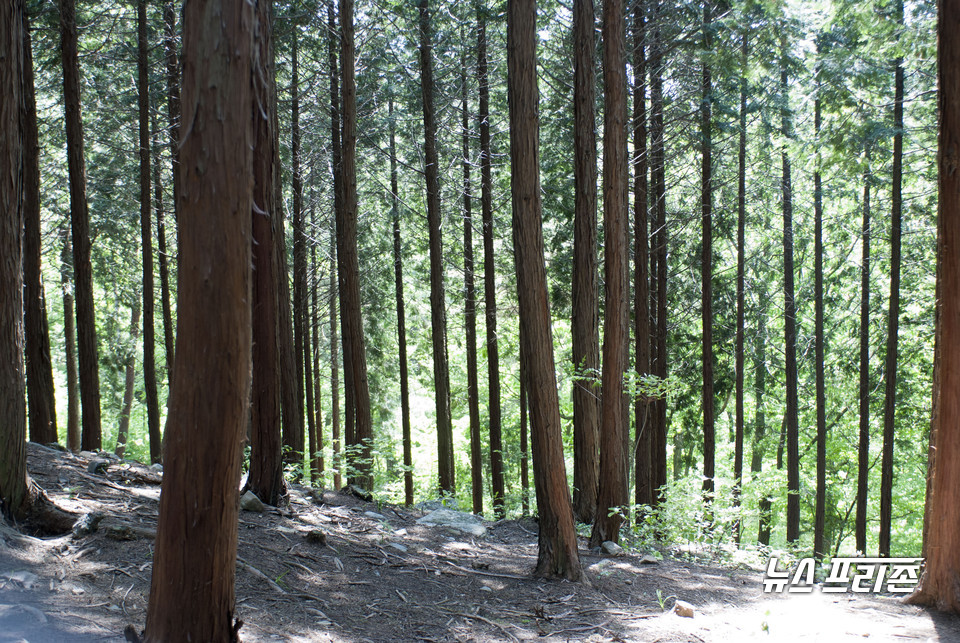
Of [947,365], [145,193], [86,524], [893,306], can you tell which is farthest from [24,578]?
[893,306]

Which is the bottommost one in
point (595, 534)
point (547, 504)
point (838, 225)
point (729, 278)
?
point (595, 534)

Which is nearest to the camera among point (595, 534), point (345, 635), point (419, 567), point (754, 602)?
point (345, 635)

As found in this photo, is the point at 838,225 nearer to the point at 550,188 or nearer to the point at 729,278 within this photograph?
the point at 729,278

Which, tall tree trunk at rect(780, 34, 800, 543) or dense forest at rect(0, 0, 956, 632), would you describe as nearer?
dense forest at rect(0, 0, 956, 632)

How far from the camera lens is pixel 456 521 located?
33.2ft

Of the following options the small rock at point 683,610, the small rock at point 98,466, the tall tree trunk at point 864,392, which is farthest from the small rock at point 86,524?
the tall tree trunk at point 864,392

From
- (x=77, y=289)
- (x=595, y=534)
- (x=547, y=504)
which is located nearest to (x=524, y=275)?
(x=547, y=504)

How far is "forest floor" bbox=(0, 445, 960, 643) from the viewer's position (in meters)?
4.49

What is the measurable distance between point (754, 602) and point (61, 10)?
13187 millimetres

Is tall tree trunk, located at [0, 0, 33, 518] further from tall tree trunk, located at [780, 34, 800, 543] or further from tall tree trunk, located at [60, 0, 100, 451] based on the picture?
tall tree trunk, located at [780, 34, 800, 543]

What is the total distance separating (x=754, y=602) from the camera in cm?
625

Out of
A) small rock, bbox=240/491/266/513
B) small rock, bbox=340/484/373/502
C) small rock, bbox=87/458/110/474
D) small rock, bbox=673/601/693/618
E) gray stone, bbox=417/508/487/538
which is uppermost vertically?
small rock, bbox=87/458/110/474

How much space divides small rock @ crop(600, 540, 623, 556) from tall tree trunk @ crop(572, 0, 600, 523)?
97cm

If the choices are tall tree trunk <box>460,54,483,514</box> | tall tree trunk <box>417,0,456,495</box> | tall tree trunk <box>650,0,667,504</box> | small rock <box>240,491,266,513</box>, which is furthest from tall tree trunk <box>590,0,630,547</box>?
tall tree trunk <box>460,54,483,514</box>
